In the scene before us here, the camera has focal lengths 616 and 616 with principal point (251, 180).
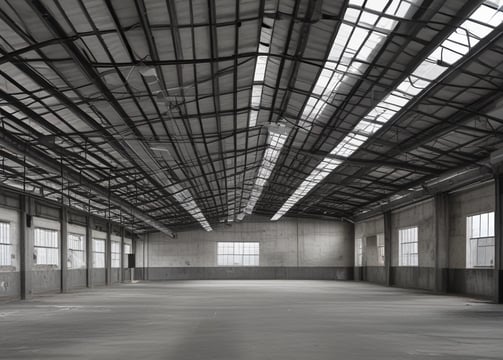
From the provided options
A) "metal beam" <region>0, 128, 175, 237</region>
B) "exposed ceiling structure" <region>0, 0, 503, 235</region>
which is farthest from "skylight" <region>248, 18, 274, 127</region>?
"metal beam" <region>0, 128, 175, 237</region>

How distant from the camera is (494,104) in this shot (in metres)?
23.3

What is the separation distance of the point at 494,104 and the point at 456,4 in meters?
8.69

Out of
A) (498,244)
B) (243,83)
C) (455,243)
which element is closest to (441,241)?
(455,243)

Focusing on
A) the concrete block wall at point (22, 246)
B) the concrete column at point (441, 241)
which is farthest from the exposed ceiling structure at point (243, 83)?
the concrete column at point (441, 241)

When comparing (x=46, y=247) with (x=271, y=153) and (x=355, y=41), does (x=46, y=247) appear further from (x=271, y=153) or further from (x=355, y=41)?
(x=355, y=41)

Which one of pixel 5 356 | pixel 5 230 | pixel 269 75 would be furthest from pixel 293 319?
pixel 5 230

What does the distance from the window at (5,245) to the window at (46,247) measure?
5902 millimetres

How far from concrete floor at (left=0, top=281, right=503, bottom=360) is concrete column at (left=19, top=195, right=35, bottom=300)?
814 cm

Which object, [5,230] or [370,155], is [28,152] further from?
[370,155]

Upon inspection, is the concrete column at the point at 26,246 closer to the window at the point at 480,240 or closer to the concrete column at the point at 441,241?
the concrete column at the point at 441,241

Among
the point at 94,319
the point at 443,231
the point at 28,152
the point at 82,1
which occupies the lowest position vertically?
the point at 94,319

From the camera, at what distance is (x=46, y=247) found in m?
42.8

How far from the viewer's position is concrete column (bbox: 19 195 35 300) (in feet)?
117

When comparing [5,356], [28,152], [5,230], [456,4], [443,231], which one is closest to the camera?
[5,356]
